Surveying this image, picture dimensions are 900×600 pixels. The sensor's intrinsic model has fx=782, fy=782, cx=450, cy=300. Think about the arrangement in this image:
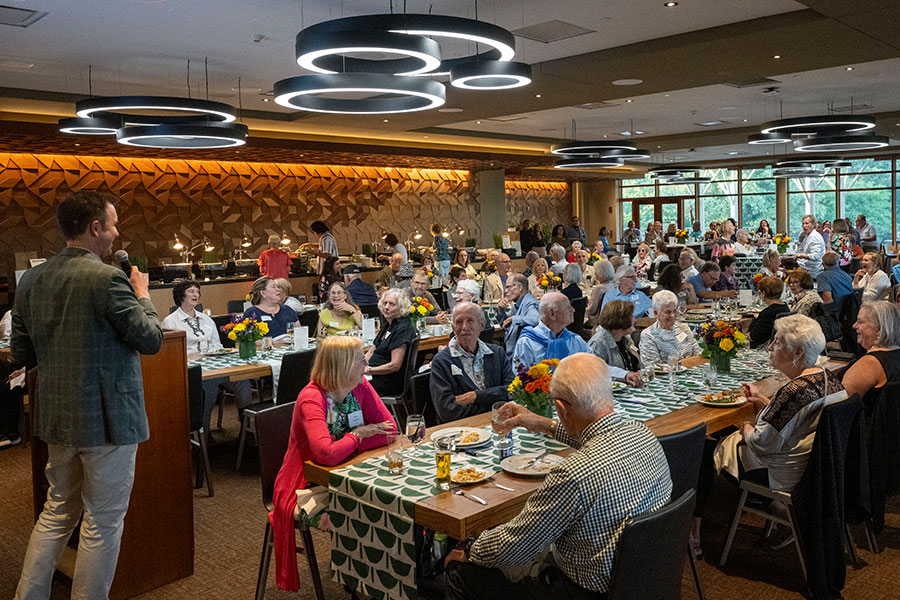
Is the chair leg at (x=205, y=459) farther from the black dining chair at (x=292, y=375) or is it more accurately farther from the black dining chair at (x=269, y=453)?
the black dining chair at (x=269, y=453)

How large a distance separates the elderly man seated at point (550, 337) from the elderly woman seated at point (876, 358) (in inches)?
59.6

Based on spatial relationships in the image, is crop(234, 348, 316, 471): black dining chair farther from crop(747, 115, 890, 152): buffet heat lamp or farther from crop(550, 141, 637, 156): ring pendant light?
crop(550, 141, 637, 156): ring pendant light

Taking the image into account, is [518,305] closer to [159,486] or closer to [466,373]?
[466,373]

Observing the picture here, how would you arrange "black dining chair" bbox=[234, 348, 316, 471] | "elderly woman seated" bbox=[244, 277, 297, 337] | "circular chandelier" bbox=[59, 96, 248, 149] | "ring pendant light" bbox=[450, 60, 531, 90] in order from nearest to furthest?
"black dining chair" bbox=[234, 348, 316, 471] → "ring pendant light" bbox=[450, 60, 531, 90] → "elderly woman seated" bbox=[244, 277, 297, 337] → "circular chandelier" bbox=[59, 96, 248, 149]

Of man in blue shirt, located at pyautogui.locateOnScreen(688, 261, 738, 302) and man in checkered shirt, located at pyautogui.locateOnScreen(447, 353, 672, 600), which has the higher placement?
man in blue shirt, located at pyautogui.locateOnScreen(688, 261, 738, 302)

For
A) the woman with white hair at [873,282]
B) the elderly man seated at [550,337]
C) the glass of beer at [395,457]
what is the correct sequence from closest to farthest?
1. the glass of beer at [395,457]
2. the elderly man seated at [550,337]
3. the woman with white hair at [873,282]

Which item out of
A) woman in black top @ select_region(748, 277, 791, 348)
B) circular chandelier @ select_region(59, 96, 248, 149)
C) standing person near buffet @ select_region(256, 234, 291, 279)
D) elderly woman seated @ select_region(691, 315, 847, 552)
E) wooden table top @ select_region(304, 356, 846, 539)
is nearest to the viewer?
wooden table top @ select_region(304, 356, 846, 539)

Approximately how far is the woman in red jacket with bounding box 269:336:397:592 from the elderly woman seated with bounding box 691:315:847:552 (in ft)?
5.73

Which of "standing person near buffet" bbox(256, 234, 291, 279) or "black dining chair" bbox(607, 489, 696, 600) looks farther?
"standing person near buffet" bbox(256, 234, 291, 279)

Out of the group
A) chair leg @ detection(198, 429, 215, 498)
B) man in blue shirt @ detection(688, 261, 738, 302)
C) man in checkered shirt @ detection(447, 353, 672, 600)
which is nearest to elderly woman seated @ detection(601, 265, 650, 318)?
man in blue shirt @ detection(688, 261, 738, 302)

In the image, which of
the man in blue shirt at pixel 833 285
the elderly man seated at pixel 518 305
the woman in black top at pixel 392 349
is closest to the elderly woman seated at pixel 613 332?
the elderly man seated at pixel 518 305

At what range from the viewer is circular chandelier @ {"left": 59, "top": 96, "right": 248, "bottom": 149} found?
7798 millimetres

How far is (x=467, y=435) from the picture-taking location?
339 cm

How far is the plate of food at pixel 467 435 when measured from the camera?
3.29 m
